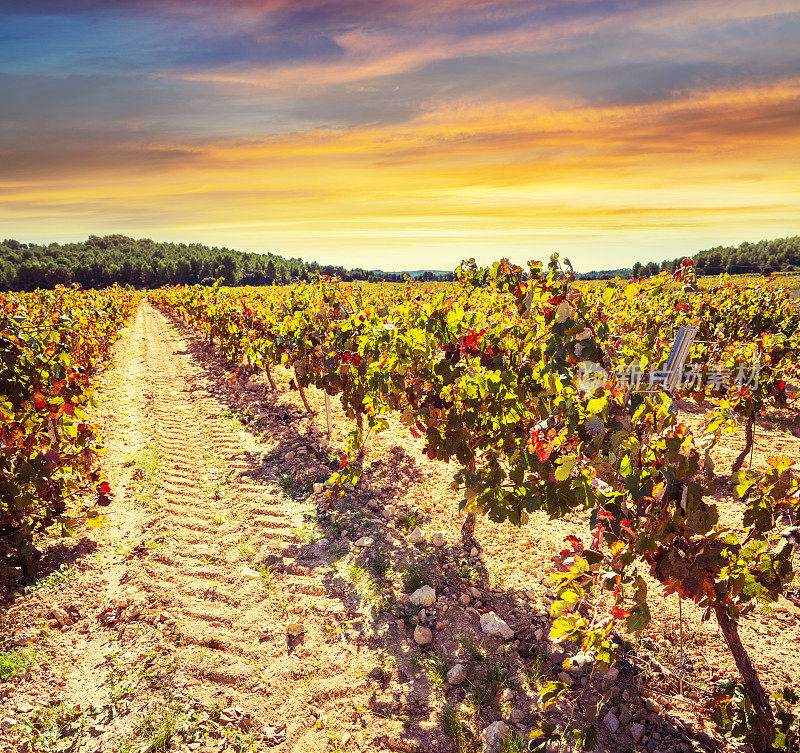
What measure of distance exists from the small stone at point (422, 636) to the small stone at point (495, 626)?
1.53ft

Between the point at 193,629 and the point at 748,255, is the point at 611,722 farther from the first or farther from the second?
the point at 748,255

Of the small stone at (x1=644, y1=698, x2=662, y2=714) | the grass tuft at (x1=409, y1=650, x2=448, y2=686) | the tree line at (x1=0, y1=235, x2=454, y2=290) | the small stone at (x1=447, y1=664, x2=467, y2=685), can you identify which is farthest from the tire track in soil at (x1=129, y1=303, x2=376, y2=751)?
the tree line at (x1=0, y1=235, x2=454, y2=290)

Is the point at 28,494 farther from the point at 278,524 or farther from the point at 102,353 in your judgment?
the point at 102,353

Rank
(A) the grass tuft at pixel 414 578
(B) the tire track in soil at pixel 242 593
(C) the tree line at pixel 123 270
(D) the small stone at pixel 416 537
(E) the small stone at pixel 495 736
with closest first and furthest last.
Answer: (E) the small stone at pixel 495 736
(B) the tire track in soil at pixel 242 593
(A) the grass tuft at pixel 414 578
(D) the small stone at pixel 416 537
(C) the tree line at pixel 123 270

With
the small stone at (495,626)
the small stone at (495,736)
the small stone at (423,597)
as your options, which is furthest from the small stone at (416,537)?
the small stone at (495,736)

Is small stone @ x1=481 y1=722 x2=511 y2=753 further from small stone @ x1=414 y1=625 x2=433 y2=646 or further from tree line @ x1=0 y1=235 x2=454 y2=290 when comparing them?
tree line @ x1=0 y1=235 x2=454 y2=290

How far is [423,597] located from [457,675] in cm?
79

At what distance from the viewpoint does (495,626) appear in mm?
3539

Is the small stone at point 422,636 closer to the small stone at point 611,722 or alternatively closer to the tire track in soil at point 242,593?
the tire track in soil at point 242,593

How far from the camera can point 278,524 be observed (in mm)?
5082

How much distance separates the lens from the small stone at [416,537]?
4742 mm

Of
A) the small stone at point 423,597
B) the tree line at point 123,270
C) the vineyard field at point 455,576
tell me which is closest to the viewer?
the vineyard field at point 455,576

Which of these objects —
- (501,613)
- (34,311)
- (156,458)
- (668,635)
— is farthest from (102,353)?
(668,635)

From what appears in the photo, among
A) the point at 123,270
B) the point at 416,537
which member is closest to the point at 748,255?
the point at 416,537
